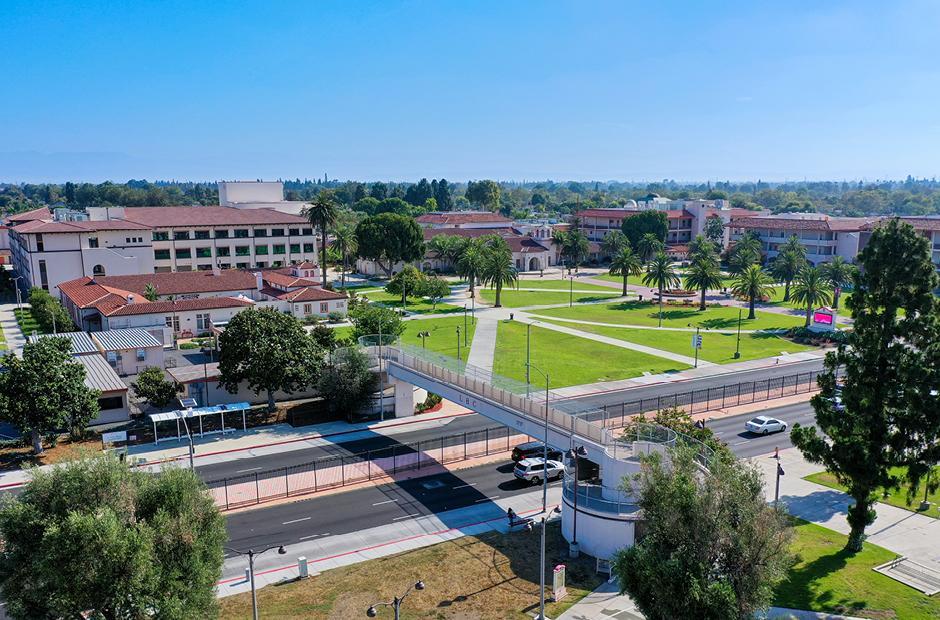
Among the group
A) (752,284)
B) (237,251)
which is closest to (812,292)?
(752,284)

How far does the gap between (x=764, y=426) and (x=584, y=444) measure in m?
25.4

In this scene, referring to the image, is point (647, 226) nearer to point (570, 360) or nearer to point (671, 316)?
point (671, 316)

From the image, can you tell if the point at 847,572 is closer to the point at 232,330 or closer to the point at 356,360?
the point at 356,360

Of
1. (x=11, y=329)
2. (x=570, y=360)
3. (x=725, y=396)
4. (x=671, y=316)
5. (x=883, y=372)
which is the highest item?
(x=883, y=372)

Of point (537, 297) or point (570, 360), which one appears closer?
point (570, 360)

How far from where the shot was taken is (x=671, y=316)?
112688 millimetres

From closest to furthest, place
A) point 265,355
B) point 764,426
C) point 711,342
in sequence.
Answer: point 764,426 → point 265,355 → point 711,342

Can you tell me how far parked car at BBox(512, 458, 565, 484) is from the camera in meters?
48.6

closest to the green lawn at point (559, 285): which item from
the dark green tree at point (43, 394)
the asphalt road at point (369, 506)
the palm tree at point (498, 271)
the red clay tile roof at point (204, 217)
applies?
the palm tree at point (498, 271)

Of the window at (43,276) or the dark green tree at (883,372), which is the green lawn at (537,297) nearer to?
the window at (43,276)

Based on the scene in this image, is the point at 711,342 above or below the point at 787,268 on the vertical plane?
below

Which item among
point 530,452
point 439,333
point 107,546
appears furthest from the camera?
point 439,333

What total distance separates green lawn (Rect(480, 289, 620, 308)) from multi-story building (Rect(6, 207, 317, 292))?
4295 cm

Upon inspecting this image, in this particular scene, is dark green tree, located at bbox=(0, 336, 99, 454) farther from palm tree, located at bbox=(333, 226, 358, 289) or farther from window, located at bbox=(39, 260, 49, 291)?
palm tree, located at bbox=(333, 226, 358, 289)
